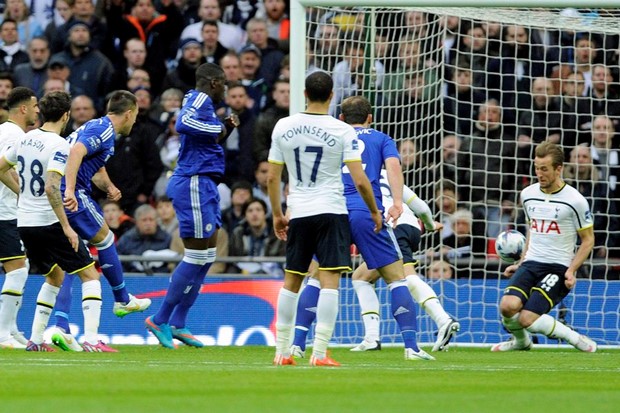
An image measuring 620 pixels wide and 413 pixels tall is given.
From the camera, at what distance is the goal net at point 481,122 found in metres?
14.3

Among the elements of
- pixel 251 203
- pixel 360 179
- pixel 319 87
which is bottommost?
pixel 251 203

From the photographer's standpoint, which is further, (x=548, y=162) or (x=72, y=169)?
(x=548, y=162)

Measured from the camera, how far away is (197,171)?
12.0m

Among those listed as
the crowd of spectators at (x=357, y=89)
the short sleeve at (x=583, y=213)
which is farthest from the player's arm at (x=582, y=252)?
the crowd of spectators at (x=357, y=89)

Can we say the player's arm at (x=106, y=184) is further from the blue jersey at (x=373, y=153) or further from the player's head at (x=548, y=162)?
the player's head at (x=548, y=162)

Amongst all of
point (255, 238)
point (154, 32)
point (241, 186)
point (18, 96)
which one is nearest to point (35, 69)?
point (154, 32)

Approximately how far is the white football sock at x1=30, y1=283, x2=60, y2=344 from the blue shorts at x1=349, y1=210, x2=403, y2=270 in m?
2.94

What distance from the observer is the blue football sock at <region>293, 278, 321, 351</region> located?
9827 mm

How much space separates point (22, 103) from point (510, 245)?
5.08 m

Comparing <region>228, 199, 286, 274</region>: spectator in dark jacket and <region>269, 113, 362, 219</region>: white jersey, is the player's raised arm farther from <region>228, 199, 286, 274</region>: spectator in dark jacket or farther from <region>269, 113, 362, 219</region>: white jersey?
<region>228, 199, 286, 274</region>: spectator in dark jacket

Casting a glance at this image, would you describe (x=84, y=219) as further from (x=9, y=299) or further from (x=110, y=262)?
(x=9, y=299)

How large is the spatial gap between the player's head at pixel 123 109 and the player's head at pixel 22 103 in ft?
3.33

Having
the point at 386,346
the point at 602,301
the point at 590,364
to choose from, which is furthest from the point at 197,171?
the point at 602,301

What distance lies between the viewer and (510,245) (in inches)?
516
